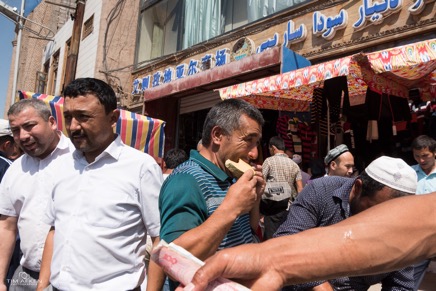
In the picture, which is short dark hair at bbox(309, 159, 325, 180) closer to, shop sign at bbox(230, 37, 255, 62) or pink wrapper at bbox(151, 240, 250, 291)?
shop sign at bbox(230, 37, 255, 62)

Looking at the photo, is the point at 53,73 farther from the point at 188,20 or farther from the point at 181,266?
the point at 181,266

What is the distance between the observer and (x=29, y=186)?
8.02 ft

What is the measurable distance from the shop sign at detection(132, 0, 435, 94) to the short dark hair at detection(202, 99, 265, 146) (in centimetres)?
547

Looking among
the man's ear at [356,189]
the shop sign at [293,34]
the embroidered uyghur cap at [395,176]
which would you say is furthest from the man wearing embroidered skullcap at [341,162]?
the shop sign at [293,34]

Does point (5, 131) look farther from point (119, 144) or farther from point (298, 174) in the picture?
point (298, 174)

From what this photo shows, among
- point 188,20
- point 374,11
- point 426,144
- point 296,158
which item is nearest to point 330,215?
point 426,144

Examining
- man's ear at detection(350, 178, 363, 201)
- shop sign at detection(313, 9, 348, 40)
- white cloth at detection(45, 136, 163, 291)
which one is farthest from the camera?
shop sign at detection(313, 9, 348, 40)

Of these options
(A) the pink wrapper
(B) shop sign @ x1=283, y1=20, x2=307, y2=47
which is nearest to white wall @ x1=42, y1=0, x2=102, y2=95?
(B) shop sign @ x1=283, y1=20, x2=307, y2=47

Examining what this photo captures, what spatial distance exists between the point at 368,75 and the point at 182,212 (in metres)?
4.07

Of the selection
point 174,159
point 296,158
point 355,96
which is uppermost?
point 355,96

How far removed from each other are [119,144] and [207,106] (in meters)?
8.52

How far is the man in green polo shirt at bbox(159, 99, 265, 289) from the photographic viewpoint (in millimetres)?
1490

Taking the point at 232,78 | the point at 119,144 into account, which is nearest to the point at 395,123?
the point at 232,78

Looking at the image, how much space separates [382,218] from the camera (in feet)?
3.08
